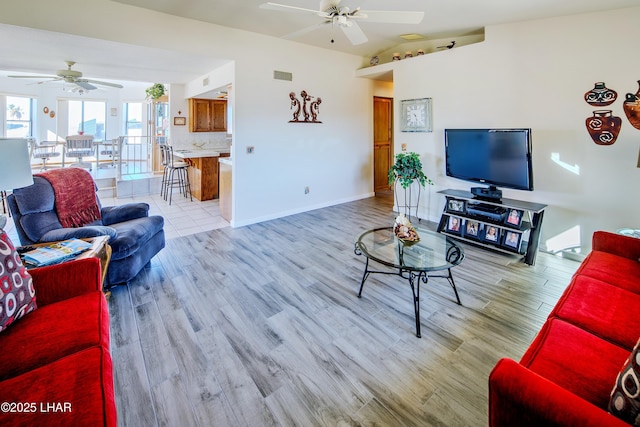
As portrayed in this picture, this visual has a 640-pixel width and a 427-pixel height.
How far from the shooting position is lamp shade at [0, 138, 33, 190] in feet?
6.20

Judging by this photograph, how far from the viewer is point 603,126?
11.2 feet

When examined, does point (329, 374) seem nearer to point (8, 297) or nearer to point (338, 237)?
point (8, 297)

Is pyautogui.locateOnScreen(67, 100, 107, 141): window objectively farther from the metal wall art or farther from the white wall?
the white wall

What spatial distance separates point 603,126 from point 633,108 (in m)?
0.27

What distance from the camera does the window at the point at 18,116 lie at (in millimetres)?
9094

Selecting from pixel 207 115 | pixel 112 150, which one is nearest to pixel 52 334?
pixel 207 115

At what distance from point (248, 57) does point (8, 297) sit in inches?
169

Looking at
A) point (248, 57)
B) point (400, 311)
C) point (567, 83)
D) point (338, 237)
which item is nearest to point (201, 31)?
point (248, 57)

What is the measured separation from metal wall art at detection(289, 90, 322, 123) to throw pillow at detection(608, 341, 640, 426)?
5112mm

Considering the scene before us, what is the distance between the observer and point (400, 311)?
2639 millimetres

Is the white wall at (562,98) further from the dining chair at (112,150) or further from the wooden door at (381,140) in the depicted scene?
the dining chair at (112,150)

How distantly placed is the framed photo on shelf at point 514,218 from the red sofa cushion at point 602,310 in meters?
1.77

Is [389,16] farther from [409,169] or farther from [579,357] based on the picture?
[579,357]

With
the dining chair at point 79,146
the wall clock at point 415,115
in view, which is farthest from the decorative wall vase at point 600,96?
the dining chair at point 79,146
